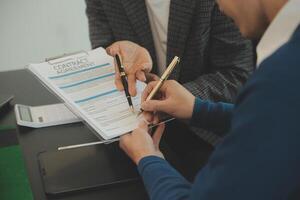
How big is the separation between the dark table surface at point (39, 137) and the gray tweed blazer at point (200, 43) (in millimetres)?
328

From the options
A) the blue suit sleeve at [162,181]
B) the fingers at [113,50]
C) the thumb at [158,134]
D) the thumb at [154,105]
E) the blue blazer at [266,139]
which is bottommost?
the thumb at [158,134]

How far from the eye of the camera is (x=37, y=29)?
2600 mm

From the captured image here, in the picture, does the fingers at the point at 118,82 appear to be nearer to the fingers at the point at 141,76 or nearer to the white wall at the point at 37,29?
the fingers at the point at 141,76

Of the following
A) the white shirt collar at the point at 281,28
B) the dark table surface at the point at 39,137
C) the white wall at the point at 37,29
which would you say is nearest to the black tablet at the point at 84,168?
the dark table surface at the point at 39,137

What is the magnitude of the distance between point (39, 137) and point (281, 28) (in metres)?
0.69

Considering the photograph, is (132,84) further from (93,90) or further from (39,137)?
(39,137)

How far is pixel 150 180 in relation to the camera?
787 mm

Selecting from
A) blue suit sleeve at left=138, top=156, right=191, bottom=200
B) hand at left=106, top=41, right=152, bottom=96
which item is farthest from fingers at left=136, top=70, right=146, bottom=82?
blue suit sleeve at left=138, top=156, right=191, bottom=200

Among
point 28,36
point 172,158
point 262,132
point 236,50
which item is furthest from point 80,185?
point 28,36

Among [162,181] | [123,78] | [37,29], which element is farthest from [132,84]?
[37,29]

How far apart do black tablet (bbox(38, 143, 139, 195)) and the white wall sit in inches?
66.9

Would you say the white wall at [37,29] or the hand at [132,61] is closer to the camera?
the hand at [132,61]

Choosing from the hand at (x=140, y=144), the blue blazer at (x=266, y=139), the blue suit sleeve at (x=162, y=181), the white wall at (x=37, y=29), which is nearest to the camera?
the blue blazer at (x=266, y=139)

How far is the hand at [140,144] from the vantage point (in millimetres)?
880
